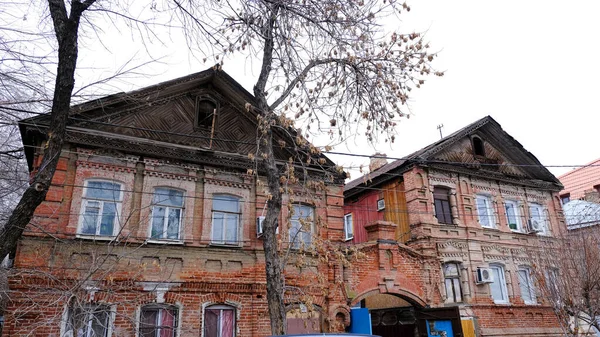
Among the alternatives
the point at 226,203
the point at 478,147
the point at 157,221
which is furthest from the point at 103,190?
the point at 478,147

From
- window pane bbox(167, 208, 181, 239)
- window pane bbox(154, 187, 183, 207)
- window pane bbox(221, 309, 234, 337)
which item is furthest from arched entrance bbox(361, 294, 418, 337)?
window pane bbox(154, 187, 183, 207)

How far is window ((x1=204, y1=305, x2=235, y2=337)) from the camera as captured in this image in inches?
456

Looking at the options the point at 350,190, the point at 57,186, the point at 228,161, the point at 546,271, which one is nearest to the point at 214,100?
the point at 228,161

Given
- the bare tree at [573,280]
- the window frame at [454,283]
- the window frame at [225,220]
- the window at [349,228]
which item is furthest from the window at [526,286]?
the window frame at [225,220]

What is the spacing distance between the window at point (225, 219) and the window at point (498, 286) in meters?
10.1

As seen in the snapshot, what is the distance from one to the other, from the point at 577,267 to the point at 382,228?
19.8ft

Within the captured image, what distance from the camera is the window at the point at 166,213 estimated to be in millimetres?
11758

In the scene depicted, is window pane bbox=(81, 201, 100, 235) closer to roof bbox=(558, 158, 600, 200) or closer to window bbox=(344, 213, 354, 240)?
window bbox=(344, 213, 354, 240)

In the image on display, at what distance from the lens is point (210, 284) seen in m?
11.6

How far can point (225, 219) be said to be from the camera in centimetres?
1273

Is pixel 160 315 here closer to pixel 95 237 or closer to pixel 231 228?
pixel 95 237

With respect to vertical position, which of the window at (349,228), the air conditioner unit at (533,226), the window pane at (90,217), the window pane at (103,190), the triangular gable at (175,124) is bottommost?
the window pane at (90,217)

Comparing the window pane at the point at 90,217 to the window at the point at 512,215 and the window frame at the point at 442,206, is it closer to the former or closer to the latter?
the window frame at the point at 442,206

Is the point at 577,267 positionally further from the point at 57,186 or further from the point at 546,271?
the point at 57,186
